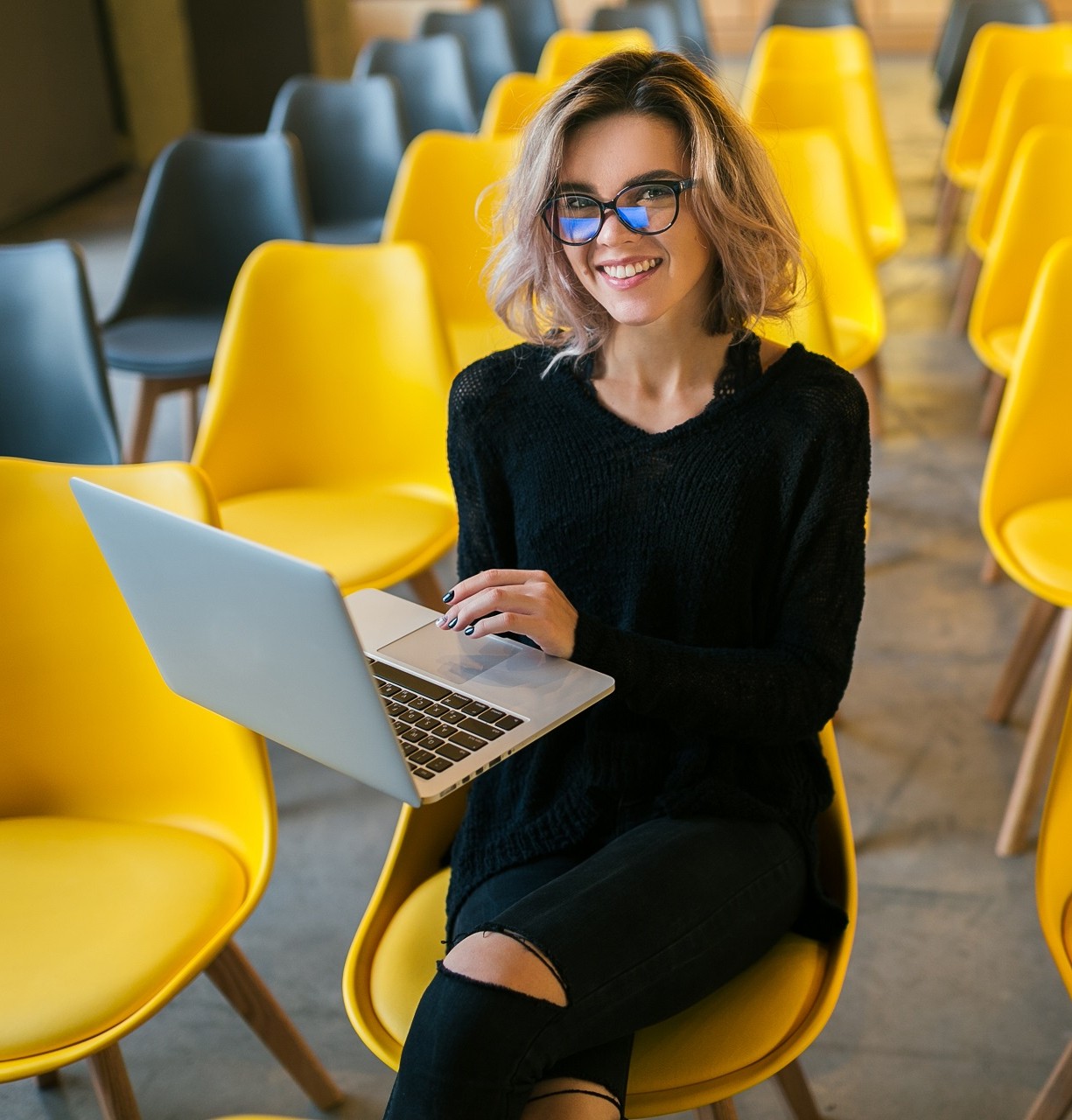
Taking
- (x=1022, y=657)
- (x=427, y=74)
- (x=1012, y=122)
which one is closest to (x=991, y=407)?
(x=1012, y=122)

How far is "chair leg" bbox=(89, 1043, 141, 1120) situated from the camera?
1.46 meters

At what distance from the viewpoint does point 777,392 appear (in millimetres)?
1439

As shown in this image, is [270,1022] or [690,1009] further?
[270,1022]

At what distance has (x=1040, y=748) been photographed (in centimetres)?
222

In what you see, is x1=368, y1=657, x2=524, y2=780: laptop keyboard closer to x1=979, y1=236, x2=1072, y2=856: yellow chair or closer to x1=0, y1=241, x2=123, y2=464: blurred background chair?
x1=979, y1=236, x2=1072, y2=856: yellow chair

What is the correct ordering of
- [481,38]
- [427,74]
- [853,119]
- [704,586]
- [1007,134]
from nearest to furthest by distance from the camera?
1. [704,586]
2. [1007,134]
3. [853,119]
4. [427,74]
5. [481,38]

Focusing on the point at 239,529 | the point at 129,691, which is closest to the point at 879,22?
the point at 239,529

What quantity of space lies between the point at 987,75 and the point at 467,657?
4.40m

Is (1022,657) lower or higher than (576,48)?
lower

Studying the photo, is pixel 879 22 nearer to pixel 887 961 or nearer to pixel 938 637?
pixel 938 637

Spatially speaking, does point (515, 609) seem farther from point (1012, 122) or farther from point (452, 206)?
point (1012, 122)

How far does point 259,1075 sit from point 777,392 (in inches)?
48.6

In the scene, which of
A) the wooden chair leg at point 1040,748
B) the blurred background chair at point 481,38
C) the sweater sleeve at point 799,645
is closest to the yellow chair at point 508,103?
the blurred background chair at point 481,38

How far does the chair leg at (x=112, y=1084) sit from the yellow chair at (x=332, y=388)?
1.16 metres
